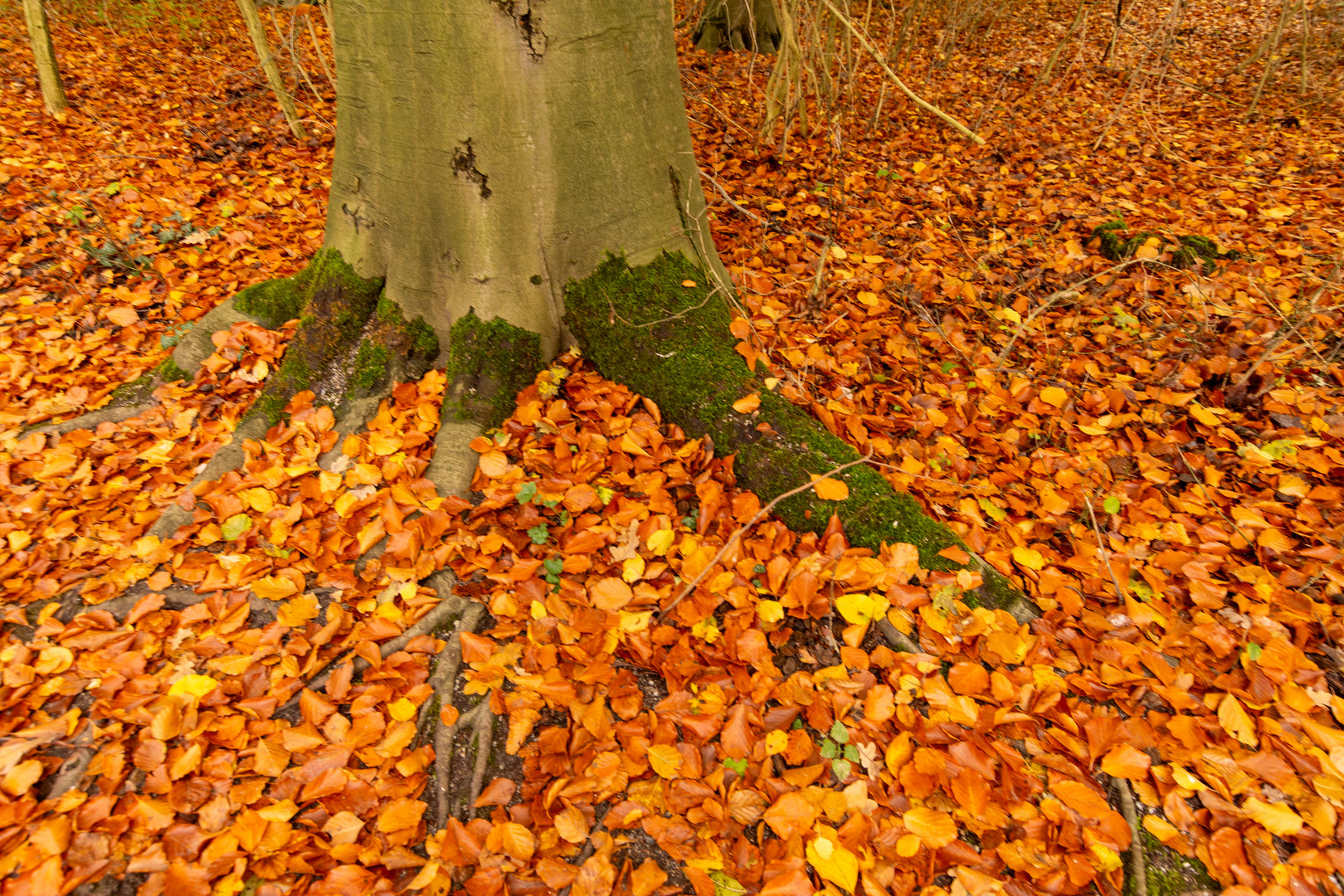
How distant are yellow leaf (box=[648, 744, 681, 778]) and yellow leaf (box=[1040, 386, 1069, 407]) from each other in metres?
2.24

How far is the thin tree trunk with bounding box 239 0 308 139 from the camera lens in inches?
199

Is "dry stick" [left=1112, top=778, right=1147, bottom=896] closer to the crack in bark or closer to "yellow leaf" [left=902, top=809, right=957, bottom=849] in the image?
"yellow leaf" [left=902, top=809, right=957, bottom=849]

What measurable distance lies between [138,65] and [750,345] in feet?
26.9

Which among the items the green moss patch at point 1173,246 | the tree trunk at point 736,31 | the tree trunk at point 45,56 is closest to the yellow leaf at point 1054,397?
the green moss patch at point 1173,246

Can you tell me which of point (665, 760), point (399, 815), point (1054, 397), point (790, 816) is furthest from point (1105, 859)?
point (1054, 397)

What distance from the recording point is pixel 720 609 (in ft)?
6.81

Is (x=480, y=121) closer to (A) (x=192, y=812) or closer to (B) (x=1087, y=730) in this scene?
(A) (x=192, y=812)

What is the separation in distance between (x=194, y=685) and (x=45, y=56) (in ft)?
21.3

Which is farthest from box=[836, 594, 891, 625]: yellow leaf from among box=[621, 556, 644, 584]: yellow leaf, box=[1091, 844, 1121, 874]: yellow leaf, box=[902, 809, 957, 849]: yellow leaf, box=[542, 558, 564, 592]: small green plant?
box=[542, 558, 564, 592]: small green plant

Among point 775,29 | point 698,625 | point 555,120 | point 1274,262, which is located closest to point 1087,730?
point 698,625

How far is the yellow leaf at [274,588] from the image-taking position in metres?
2.08

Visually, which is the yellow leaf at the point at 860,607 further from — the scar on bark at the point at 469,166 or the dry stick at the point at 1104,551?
the scar on bark at the point at 469,166

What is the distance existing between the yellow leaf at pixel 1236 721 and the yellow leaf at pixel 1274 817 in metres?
0.17

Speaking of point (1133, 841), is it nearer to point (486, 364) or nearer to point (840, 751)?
point (840, 751)
